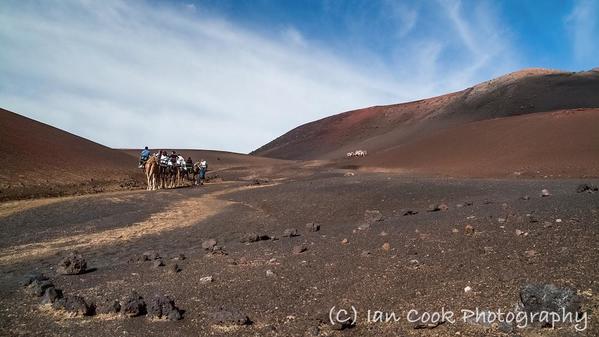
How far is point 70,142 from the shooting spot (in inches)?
1198

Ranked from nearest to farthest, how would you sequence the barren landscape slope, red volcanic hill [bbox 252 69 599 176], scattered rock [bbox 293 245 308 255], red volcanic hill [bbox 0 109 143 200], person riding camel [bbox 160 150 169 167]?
scattered rock [bbox 293 245 308 255] → the barren landscape slope → red volcanic hill [bbox 0 109 143 200] → red volcanic hill [bbox 252 69 599 176] → person riding camel [bbox 160 150 169 167]

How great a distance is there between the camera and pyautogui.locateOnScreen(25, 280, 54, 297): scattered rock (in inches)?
225

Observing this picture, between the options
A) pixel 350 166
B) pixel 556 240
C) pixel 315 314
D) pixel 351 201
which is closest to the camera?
pixel 315 314

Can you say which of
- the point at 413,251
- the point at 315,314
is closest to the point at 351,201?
the point at 413,251

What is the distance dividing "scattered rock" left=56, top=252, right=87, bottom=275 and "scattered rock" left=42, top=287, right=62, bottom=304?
4.57 ft

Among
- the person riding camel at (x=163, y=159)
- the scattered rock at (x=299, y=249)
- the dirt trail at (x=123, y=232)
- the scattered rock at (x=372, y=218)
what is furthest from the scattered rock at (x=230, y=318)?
the person riding camel at (x=163, y=159)

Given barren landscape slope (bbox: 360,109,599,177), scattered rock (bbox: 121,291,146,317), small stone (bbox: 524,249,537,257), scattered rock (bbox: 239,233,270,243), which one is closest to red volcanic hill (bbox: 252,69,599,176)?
barren landscape slope (bbox: 360,109,599,177)

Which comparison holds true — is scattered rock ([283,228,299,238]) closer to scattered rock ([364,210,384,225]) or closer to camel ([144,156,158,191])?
scattered rock ([364,210,384,225])

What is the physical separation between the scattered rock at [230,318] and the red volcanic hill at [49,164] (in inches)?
643

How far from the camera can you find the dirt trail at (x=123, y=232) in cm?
905

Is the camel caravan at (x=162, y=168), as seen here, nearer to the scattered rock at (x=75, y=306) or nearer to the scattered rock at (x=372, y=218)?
the scattered rock at (x=372, y=218)

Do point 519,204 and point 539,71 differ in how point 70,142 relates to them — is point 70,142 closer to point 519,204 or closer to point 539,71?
point 519,204

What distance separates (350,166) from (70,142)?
19.6 m

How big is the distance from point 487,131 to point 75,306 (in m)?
27.3
